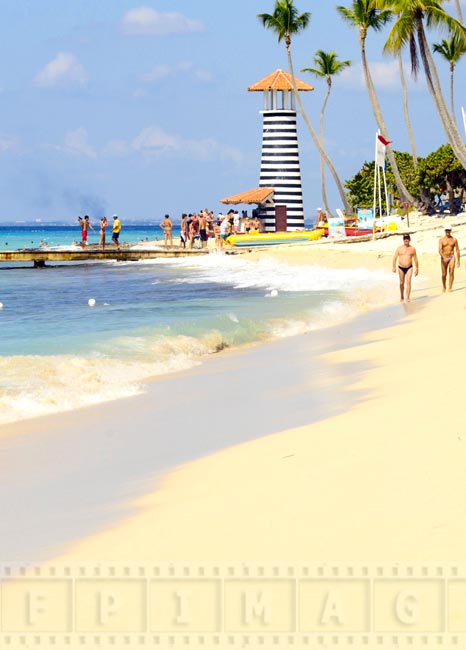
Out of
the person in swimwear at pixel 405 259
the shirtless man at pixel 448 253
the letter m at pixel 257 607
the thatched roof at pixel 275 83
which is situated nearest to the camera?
the letter m at pixel 257 607

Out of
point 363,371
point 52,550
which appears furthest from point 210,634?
point 363,371

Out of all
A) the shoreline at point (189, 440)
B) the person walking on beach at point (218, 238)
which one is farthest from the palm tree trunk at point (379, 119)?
the shoreline at point (189, 440)

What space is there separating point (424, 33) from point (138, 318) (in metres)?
21.5

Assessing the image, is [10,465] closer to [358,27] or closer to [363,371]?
[363,371]

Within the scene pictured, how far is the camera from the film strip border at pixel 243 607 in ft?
14.1

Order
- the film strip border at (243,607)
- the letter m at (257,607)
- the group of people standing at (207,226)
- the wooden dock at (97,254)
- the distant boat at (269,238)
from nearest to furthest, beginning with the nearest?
the film strip border at (243,607) < the letter m at (257,607) < the distant boat at (269,238) < the wooden dock at (97,254) < the group of people standing at (207,226)

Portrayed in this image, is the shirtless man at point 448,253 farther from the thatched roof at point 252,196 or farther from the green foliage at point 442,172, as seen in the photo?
the thatched roof at point 252,196

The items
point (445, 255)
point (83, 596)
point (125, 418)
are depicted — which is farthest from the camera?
point (445, 255)

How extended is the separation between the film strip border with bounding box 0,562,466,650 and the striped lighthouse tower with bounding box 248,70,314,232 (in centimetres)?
4867

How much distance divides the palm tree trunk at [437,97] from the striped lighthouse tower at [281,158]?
47.3 ft

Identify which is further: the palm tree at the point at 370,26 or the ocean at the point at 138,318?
the palm tree at the point at 370,26

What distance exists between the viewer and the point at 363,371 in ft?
36.8

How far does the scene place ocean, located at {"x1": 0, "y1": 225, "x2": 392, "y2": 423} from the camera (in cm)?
1257

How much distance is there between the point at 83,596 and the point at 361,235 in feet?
122
